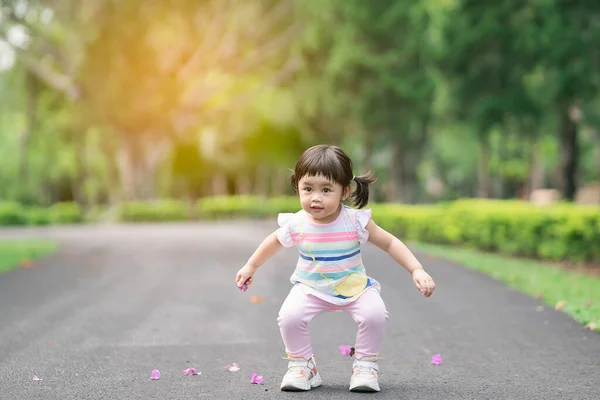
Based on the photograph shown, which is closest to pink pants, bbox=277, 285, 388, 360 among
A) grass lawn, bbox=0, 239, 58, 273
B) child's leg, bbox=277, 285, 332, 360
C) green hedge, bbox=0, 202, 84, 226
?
child's leg, bbox=277, 285, 332, 360

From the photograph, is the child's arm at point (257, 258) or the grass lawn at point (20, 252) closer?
the child's arm at point (257, 258)

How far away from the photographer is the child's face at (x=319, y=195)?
4527 millimetres

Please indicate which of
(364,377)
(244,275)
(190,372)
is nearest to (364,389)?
(364,377)

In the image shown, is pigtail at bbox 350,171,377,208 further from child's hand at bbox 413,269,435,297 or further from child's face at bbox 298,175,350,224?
child's hand at bbox 413,269,435,297

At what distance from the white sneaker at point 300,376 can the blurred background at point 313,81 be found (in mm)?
16171

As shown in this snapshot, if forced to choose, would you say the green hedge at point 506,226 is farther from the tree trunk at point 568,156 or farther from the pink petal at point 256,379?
the pink petal at point 256,379

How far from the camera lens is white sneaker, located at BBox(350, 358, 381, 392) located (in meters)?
4.61

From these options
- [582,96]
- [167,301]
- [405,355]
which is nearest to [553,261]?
[582,96]

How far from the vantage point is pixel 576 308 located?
816 cm

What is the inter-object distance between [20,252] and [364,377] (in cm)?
1505

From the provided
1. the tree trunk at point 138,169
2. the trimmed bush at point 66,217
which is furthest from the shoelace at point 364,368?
the trimmed bush at point 66,217

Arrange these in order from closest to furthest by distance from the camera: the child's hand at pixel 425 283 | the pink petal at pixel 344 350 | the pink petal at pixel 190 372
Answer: the child's hand at pixel 425 283, the pink petal at pixel 190 372, the pink petal at pixel 344 350

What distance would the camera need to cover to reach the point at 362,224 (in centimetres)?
470

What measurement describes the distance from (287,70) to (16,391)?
32.5m
